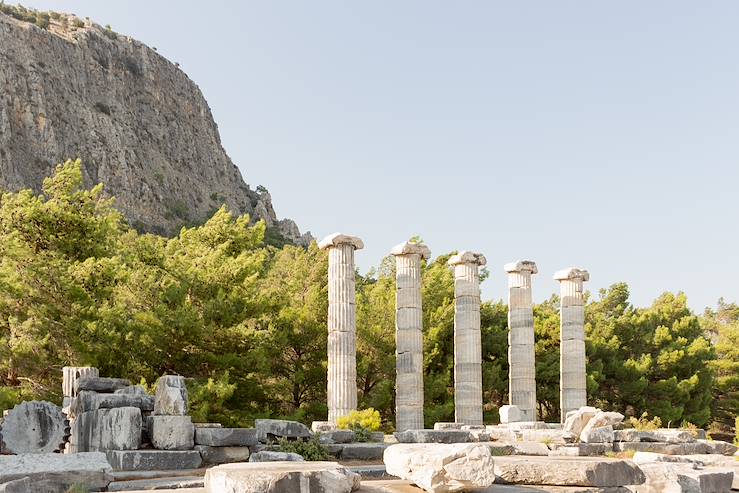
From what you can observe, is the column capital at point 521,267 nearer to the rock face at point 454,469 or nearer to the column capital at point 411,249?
the column capital at point 411,249

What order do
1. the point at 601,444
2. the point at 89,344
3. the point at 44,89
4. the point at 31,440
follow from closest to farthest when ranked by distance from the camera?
the point at 31,440, the point at 601,444, the point at 89,344, the point at 44,89

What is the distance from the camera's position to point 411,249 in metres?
29.0

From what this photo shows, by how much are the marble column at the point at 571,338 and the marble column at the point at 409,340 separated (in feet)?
20.4

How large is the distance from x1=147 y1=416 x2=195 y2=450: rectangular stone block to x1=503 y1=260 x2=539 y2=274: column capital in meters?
18.1

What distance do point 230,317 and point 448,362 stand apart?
38.2 ft

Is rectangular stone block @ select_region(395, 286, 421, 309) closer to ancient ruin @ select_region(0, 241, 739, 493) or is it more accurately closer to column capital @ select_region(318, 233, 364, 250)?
ancient ruin @ select_region(0, 241, 739, 493)

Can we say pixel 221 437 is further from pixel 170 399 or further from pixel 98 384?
pixel 98 384

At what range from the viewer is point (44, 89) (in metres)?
94.6

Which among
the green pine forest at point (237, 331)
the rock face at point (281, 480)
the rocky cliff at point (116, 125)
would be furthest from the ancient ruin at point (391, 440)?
the rocky cliff at point (116, 125)

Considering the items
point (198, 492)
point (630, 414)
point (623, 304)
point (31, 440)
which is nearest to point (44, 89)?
point (623, 304)

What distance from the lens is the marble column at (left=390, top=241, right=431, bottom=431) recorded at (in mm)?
28234

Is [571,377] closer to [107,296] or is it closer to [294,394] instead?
[294,394]

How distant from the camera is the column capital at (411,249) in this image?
29000mm

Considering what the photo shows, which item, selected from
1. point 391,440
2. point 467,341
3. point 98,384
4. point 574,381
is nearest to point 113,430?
point 98,384
